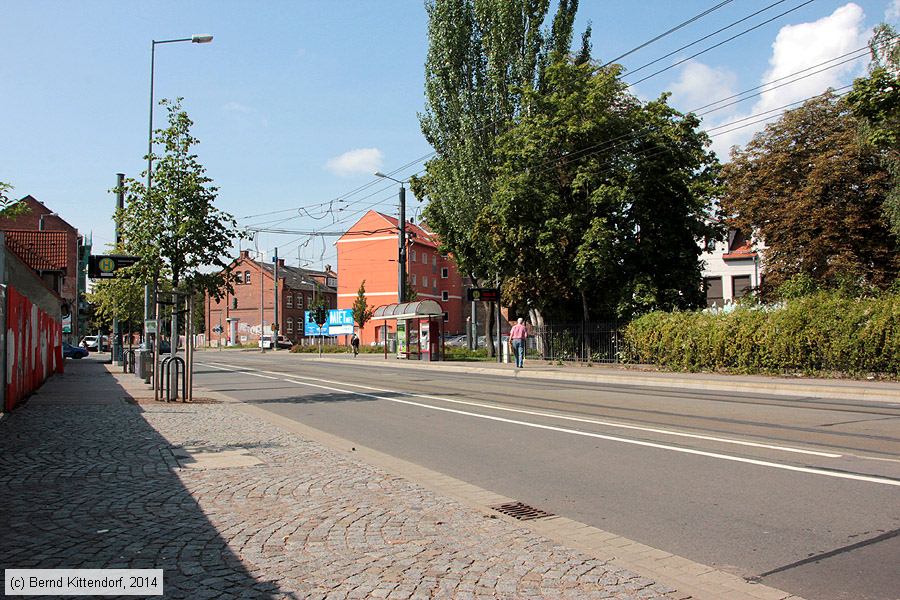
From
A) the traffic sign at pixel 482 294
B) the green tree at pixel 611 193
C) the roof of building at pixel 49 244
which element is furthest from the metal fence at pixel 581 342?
the roof of building at pixel 49 244

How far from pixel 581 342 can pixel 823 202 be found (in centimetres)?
1366

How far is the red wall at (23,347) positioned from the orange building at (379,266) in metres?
58.7

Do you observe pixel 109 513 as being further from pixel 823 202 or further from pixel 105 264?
pixel 823 202

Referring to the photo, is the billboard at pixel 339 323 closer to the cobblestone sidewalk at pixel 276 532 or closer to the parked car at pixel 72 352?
the parked car at pixel 72 352

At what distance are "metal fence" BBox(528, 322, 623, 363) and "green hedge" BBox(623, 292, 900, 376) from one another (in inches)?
78.9

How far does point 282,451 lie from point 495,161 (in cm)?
2619

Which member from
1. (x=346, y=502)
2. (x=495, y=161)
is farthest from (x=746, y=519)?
(x=495, y=161)

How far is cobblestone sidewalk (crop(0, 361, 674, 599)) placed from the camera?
156 inches

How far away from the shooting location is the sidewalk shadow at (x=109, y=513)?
422 centimetres

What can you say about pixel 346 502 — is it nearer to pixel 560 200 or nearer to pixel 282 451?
pixel 282 451

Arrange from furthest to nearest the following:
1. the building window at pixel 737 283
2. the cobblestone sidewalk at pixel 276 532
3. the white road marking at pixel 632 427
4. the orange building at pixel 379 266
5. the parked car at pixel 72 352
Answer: the orange building at pixel 379 266
the parked car at pixel 72 352
the building window at pixel 737 283
the white road marking at pixel 632 427
the cobblestone sidewalk at pixel 276 532

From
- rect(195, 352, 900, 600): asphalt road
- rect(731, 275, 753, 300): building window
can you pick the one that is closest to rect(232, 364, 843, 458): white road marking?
rect(195, 352, 900, 600): asphalt road

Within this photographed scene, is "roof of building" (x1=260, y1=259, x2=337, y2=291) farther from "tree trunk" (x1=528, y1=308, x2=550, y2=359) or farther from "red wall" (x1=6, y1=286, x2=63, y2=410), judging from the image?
"red wall" (x1=6, y1=286, x2=63, y2=410)

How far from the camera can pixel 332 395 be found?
17391 millimetres
